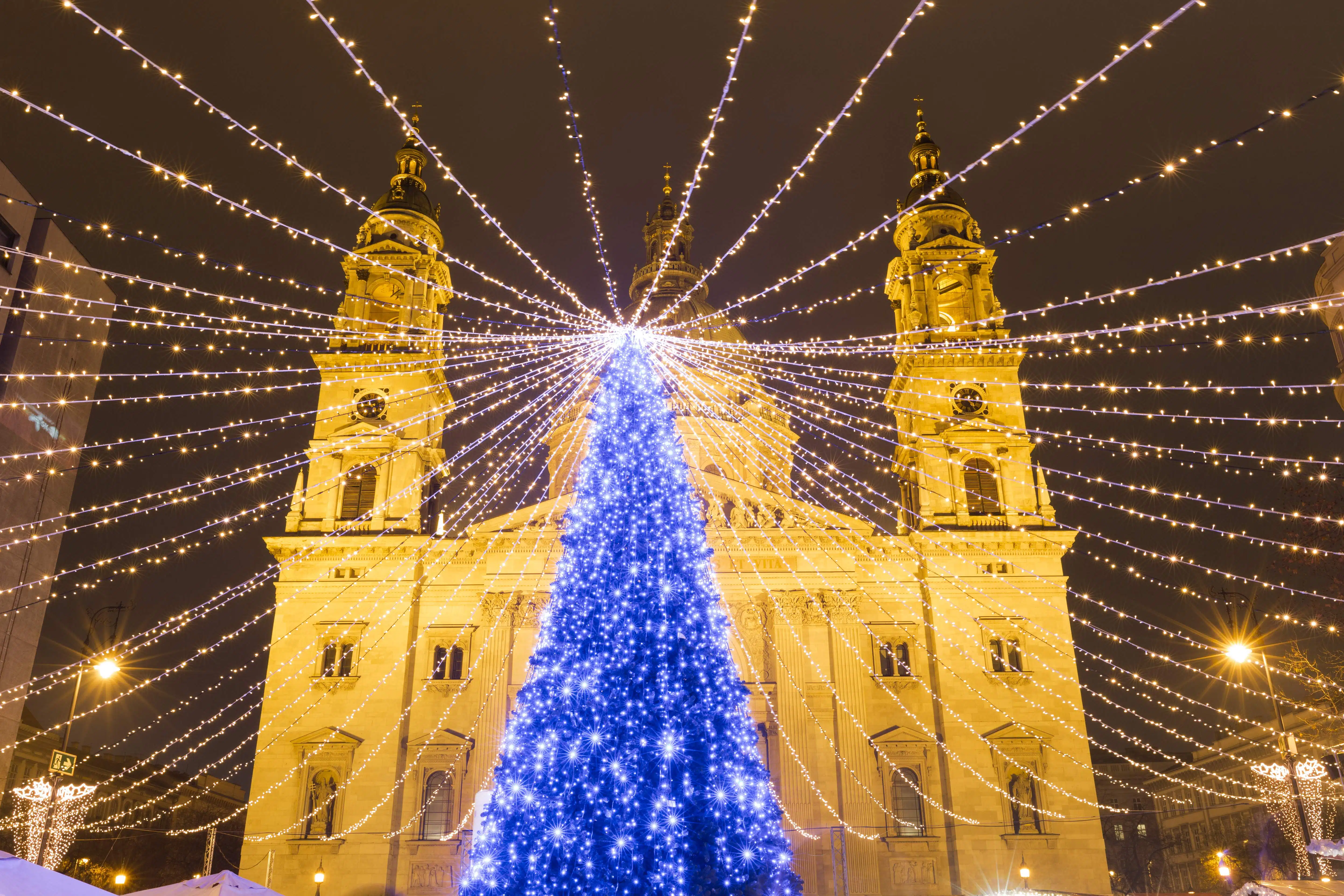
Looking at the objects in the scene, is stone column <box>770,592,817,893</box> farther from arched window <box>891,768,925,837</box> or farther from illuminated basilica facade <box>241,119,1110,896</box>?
arched window <box>891,768,925,837</box>

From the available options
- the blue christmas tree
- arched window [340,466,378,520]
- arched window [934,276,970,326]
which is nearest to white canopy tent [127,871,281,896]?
the blue christmas tree

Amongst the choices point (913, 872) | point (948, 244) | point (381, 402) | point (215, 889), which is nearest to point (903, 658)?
point (913, 872)

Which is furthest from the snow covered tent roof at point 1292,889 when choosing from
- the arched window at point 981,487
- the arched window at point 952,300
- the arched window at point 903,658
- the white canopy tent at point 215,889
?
the arched window at point 952,300

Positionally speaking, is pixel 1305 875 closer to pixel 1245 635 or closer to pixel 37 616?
pixel 1245 635

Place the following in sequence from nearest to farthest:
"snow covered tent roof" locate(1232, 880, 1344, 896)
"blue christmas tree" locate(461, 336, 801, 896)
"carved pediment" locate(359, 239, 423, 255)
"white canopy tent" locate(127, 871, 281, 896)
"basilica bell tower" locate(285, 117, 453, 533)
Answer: "snow covered tent roof" locate(1232, 880, 1344, 896) → "blue christmas tree" locate(461, 336, 801, 896) → "white canopy tent" locate(127, 871, 281, 896) → "basilica bell tower" locate(285, 117, 453, 533) → "carved pediment" locate(359, 239, 423, 255)

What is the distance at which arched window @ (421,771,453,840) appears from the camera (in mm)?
26562

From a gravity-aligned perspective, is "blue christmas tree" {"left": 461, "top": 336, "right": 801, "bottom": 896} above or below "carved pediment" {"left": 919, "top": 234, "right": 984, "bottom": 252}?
below

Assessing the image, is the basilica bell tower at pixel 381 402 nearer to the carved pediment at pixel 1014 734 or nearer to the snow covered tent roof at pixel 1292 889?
the carved pediment at pixel 1014 734

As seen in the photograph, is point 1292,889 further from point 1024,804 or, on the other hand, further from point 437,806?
point 437,806

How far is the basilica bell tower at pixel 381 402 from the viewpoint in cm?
2945

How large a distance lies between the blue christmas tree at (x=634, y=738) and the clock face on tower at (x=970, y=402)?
21574mm

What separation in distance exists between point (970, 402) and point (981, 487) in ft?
10.1

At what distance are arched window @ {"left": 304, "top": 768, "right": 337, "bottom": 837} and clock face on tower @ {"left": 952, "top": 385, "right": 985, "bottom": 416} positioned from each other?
2265cm

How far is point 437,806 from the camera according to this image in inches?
1058
